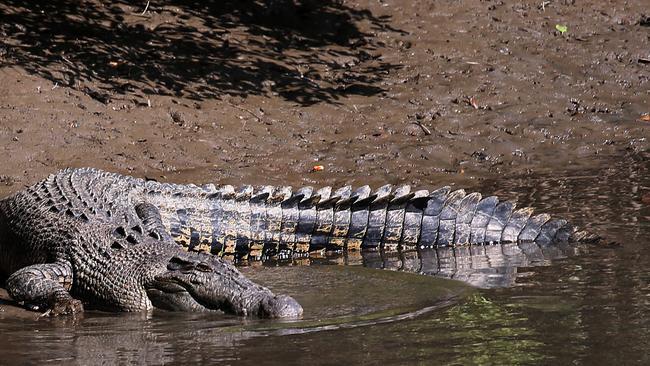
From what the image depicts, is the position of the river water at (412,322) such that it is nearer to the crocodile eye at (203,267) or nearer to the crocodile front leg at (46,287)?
the crocodile front leg at (46,287)

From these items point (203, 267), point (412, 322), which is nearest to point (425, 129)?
point (203, 267)

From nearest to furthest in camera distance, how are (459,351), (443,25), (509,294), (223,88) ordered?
(459,351) < (509,294) < (223,88) < (443,25)

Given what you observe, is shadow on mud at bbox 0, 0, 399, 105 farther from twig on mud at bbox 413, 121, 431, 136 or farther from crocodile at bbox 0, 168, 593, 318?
crocodile at bbox 0, 168, 593, 318

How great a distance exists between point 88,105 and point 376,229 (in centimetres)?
436

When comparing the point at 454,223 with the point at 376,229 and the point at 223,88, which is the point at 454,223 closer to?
the point at 376,229

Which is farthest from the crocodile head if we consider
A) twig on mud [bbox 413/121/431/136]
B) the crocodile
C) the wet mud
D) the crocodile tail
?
twig on mud [bbox 413/121/431/136]

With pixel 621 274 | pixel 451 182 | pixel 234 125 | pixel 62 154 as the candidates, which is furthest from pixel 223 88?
pixel 621 274

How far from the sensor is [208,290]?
22.2 feet

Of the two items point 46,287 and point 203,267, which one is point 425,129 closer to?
point 203,267

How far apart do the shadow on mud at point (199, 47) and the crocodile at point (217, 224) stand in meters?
3.76

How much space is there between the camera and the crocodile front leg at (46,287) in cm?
686

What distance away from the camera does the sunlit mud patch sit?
6.22 meters

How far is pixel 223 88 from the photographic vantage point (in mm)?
12648

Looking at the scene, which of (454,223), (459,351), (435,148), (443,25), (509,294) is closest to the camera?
(459,351)
